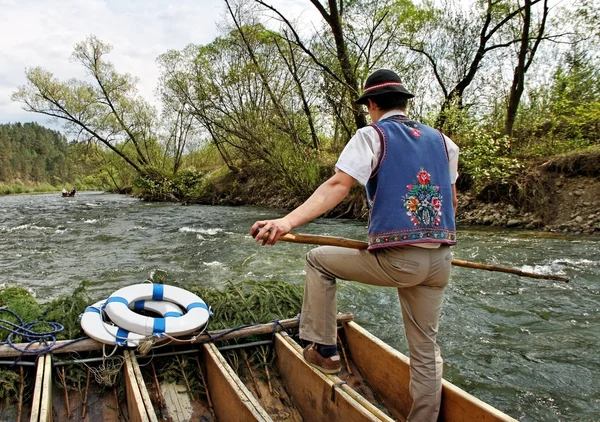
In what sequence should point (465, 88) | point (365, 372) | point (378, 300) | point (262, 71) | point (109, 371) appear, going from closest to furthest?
point (109, 371) → point (365, 372) → point (378, 300) → point (465, 88) → point (262, 71)

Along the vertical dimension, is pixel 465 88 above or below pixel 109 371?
above

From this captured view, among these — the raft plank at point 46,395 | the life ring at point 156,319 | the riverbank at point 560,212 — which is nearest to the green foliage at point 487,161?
the riverbank at point 560,212

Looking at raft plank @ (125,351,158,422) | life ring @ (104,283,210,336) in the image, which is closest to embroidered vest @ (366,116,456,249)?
raft plank @ (125,351,158,422)

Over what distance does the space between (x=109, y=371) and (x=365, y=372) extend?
1.82 meters

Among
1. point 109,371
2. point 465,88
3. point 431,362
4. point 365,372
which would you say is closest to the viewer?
point 431,362

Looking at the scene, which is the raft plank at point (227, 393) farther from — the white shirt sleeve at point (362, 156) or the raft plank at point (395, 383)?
the white shirt sleeve at point (362, 156)

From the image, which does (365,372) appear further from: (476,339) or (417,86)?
(417,86)

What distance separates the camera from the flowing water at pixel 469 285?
3416mm

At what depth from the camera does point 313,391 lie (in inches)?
104

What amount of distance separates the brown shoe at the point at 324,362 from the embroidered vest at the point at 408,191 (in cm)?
90

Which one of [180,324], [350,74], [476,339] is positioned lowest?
[476,339]

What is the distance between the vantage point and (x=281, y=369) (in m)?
3.14

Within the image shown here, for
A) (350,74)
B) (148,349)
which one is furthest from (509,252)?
(350,74)

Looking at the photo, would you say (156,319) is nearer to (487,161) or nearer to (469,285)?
(469,285)
